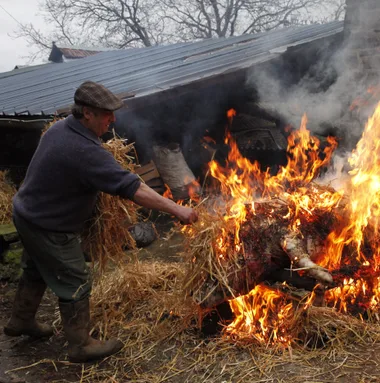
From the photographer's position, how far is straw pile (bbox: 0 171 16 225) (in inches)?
298

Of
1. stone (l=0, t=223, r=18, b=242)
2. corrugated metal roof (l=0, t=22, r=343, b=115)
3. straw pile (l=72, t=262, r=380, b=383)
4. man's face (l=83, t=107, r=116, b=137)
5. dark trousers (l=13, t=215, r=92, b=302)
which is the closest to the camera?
straw pile (l=72, t=262, r=380, b=383)

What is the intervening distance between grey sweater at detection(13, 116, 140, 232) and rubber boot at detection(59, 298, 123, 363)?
669mm

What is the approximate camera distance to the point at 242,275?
13.1ft

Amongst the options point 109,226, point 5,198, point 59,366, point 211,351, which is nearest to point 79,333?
point 59,366

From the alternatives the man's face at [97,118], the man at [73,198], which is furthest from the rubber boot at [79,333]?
the man's face at [97,118]

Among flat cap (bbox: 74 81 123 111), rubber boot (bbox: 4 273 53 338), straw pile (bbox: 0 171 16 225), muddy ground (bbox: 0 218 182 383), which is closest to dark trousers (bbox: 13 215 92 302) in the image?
rubber boot (bbox: 4 273 53 338)

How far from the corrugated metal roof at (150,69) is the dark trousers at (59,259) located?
3219 millimetres

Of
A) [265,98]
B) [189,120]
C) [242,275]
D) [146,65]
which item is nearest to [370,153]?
[242,275]

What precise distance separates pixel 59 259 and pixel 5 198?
4.36 metres

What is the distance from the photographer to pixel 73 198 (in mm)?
3902

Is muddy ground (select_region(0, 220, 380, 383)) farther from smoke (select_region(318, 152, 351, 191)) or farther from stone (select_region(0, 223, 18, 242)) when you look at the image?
smoke (select_region(318, 152, 351, 191))

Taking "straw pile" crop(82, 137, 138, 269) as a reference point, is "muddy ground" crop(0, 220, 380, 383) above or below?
below

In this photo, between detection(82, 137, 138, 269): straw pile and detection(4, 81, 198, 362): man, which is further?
detection(82, 137, 138, 269): straw pile

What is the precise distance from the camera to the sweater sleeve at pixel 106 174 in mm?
3610
